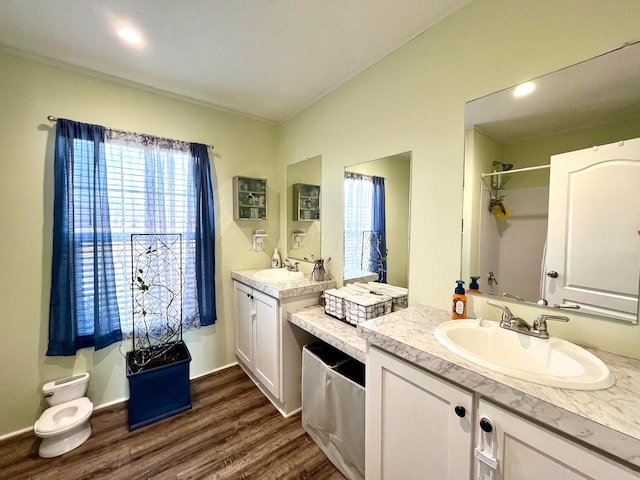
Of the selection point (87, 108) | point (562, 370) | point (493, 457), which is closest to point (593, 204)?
point (562, 370)

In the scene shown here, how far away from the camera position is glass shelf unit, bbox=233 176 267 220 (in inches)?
102

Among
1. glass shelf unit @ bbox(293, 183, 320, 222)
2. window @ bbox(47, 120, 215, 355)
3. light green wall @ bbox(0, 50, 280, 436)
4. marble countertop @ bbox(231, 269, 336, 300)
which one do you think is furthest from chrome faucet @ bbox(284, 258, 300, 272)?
light green wall @ bbox(0, 50, 280, 436)

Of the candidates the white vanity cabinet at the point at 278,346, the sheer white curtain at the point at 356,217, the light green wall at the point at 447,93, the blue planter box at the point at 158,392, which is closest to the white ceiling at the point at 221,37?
the light green wall at the point at 447,93

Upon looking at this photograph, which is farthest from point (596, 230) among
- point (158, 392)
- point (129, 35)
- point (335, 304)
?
point (158, 392)

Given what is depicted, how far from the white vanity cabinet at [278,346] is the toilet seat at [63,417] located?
45.7 inches

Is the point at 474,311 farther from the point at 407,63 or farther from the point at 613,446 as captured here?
the point at 407,63

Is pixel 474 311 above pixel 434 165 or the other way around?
the other way around

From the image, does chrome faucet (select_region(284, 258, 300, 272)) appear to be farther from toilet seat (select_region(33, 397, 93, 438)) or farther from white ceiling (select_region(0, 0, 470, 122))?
toilet seat (select_region(33, 397, 93, 438))

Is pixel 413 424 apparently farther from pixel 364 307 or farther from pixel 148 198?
pixel 148 198

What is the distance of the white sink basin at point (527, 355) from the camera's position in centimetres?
77

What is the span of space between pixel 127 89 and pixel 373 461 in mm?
3040

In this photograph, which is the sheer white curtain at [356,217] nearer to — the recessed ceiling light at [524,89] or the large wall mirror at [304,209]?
the large wall mirror at [304,209]

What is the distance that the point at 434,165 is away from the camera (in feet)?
4.95

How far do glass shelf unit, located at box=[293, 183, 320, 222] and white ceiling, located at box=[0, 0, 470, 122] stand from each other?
0.89m
